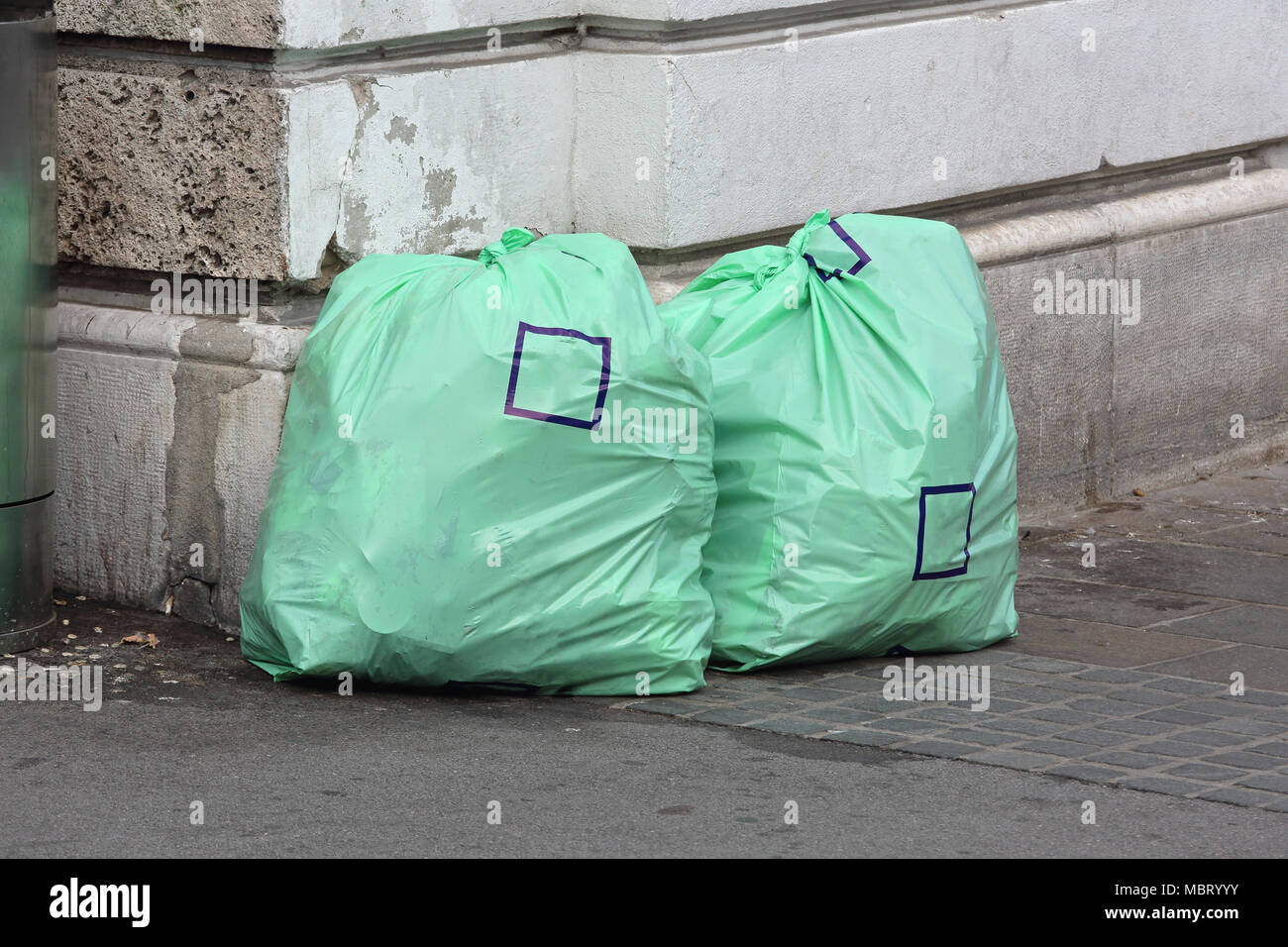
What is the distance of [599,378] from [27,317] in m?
1.13

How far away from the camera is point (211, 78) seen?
4.21 metres

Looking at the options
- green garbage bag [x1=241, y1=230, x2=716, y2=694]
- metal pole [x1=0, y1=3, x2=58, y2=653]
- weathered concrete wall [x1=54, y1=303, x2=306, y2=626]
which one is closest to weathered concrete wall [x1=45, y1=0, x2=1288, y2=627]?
weathered concrete wall [x1=54, y1=303, x2=306, y2=626]

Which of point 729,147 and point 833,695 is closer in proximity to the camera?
point 833,695

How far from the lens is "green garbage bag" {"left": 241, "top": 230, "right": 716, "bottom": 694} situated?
371cm

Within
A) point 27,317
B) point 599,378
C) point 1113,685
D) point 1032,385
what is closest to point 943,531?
point 1113,685

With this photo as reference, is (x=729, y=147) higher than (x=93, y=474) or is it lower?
higher

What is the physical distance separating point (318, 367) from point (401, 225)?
58cm

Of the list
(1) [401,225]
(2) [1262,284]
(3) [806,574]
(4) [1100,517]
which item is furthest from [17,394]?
(2) [1262,284]

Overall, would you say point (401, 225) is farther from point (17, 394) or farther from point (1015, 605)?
point (1015, 605)

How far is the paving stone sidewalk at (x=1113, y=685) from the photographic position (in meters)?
3.54

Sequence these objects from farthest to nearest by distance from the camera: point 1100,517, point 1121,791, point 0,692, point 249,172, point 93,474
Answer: point 1100,517
point 93,474
point 249,172
point 0,692
point 1121,791

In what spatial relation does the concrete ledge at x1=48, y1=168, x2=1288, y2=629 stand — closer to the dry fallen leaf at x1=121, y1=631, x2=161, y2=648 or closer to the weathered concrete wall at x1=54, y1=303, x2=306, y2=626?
the weathered concrete wall at x1=54, y1=303, x2=306, y2=626

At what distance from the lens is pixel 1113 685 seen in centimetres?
403

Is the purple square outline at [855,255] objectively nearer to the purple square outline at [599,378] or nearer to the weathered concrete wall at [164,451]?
the purple square outline at [599,378]
